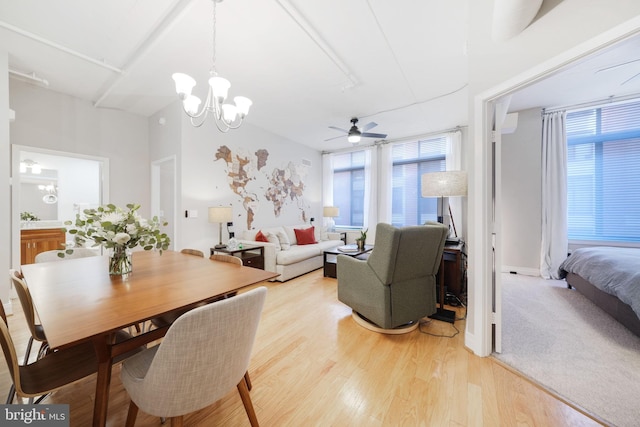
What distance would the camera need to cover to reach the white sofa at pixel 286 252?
3879mm

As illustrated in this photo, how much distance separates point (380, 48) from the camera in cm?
237

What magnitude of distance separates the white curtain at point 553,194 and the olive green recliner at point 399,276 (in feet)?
9.90

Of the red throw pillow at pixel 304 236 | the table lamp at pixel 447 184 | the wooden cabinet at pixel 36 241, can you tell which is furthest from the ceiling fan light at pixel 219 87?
the wooden cabinet at pixel 36 241

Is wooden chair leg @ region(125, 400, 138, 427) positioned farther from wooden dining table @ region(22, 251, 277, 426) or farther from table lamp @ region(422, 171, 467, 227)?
table lamp @ region(422, 171, 467, 227)

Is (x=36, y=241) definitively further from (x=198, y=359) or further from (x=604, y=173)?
(x=604, y=173)

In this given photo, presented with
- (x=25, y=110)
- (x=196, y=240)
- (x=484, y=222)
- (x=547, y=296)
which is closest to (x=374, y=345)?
(x=484, y=222)

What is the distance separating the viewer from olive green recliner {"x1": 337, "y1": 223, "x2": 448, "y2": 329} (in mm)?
2057

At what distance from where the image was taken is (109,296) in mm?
1174

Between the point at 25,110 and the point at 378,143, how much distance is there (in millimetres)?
5887

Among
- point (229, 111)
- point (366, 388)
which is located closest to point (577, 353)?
point (366, 388)

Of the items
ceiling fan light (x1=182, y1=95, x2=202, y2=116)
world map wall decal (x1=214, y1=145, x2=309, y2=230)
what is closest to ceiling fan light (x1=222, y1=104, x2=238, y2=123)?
ceiling fan light (x1=182, y1=95, x2=202, y2=116)

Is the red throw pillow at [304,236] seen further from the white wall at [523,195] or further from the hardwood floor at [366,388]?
the white wall at [523,195]

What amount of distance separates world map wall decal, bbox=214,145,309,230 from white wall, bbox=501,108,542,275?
4237mm

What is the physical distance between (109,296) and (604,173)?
6.33m
